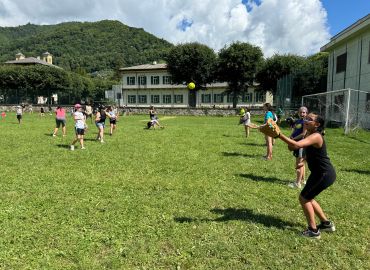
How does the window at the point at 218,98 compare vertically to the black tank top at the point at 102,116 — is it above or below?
above

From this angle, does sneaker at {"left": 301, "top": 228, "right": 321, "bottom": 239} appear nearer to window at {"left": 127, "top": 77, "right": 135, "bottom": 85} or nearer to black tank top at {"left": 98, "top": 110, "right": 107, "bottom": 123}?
black tank top at {"left": 98, "top": 110, "right": 107, "bottom": 123}

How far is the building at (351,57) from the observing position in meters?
22.4

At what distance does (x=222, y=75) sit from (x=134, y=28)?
10125 centimetres

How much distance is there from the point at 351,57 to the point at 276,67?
28.4m

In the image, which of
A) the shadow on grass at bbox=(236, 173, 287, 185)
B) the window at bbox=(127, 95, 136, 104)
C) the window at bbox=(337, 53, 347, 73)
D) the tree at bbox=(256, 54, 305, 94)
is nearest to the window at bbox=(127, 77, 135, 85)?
the window at bbox=(127, 95, 136, 104)

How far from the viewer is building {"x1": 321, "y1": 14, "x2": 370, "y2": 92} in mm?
22375

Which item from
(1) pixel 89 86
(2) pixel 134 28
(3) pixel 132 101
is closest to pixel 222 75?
(3) pixel 132 101

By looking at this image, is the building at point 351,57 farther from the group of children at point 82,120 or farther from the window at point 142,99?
the window at point 142,99

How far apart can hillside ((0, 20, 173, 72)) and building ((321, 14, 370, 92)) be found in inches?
3772

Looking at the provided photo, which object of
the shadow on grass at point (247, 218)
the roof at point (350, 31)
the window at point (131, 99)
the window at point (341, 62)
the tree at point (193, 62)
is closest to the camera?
the shadow on grass at point (247, 218)

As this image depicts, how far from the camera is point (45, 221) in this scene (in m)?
5.39

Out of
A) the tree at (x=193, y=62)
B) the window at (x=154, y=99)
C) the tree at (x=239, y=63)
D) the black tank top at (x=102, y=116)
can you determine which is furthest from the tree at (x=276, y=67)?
the black tank top at (x=102, y=116)

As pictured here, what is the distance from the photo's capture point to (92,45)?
463 feet

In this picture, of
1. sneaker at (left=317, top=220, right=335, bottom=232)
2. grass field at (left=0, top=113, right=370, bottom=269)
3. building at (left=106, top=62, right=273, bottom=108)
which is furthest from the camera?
building at (left=106, top=62, right=273, bottom=108)
